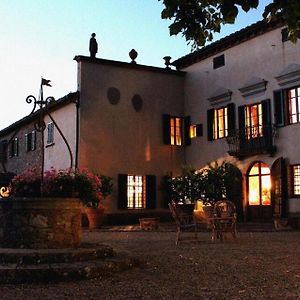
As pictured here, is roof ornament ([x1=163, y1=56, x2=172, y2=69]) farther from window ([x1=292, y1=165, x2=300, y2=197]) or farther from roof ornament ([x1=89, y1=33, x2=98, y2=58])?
window ([x1=292, y1=165, x2=300, y2=197])

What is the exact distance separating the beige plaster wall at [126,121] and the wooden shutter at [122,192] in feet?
0.56

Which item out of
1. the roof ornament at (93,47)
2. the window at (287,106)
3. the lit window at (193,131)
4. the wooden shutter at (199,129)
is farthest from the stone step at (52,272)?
the lit window at (193,131)

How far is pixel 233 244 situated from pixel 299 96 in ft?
26.6

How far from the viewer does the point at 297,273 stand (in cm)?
648

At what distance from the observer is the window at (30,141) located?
25.1 m

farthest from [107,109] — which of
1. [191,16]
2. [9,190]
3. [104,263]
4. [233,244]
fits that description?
[191,16]

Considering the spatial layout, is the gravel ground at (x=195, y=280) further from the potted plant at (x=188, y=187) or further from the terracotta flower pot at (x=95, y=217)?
the potted plant at (x=188, y=187)

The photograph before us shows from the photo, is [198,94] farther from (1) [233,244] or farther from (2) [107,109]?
(1) [233,244]

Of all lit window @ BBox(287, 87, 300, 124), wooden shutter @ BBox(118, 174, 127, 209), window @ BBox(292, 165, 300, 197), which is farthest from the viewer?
wooden shutter @ BBox(118, 174, 127, 209)

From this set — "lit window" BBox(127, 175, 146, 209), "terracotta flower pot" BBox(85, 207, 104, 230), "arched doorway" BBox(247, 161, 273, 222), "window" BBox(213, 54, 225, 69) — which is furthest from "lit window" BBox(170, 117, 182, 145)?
"terracotta flower pot" BBox(85, 207, 104, 230)

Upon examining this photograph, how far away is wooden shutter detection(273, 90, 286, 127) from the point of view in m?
17.2

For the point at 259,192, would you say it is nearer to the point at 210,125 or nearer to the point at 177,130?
the point at 210,125

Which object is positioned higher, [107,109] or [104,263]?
[107,109]

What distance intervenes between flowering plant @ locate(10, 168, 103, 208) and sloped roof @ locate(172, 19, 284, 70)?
11362mm
